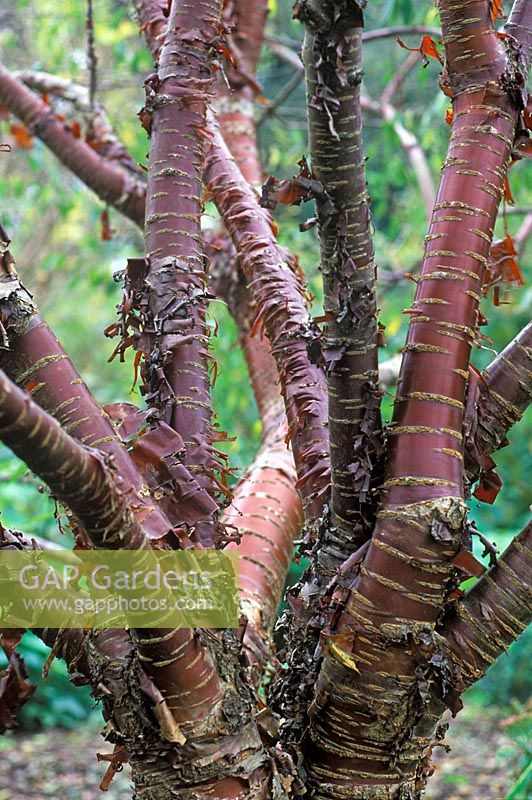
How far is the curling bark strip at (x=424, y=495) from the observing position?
74 centimetres

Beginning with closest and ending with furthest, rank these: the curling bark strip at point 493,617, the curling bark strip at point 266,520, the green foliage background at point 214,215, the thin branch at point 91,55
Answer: the curling bark strip at point 493,617, the curling bark strip at point 266,520, the thin branch at point 91,55, the green foliage background at point 214,215

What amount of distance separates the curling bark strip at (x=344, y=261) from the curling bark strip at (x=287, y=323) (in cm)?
6

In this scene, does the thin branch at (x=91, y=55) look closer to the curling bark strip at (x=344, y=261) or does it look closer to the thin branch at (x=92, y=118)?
the thin branch at (x=92, y=118)

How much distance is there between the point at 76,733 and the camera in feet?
12.6

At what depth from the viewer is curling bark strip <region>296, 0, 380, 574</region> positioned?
2.12 ft

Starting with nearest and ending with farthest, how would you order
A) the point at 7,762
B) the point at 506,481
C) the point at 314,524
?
the point at 314,524 < the point at 7,762 < the point at 506,481

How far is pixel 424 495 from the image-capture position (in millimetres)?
737

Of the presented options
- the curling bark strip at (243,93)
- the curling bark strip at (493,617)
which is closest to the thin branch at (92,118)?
the curling bark strip at (243,93)

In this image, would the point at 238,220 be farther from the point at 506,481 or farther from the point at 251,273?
the point at 506,481

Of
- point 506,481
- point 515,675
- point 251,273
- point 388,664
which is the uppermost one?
point 506,481

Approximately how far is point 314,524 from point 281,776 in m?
0.24

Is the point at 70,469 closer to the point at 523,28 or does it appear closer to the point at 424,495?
the point at 424,495

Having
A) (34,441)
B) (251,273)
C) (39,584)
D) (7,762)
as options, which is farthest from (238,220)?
(7,762)

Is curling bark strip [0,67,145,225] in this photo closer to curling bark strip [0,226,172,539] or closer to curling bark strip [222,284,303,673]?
curling bark strip [222,284,303,673]
